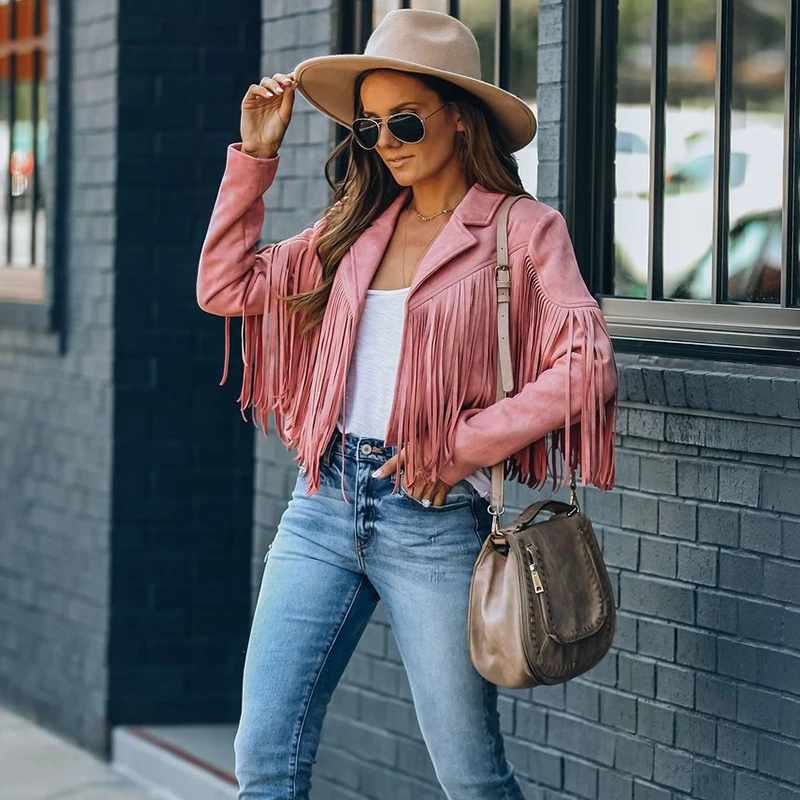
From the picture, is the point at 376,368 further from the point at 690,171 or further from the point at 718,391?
the point at 690,171

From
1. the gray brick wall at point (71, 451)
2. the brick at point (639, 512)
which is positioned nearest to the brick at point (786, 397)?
the brick at point (639, 512)

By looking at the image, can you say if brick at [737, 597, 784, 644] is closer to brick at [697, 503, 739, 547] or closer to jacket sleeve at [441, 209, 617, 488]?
brick at [697, 503, 739, 547]

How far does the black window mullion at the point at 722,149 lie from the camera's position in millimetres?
3846

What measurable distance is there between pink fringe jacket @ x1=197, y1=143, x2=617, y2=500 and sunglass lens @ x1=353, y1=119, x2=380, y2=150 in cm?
21

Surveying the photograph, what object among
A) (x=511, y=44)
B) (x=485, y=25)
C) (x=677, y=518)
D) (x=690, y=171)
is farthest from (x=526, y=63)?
(x=677, y=518)

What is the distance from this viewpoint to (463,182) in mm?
3537

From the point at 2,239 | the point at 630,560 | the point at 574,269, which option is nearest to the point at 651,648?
the point at 630,560

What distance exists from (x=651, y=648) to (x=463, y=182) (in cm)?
121

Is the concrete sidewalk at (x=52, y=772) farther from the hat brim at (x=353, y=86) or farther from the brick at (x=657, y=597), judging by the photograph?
the hat brim at (x=353, y=86)

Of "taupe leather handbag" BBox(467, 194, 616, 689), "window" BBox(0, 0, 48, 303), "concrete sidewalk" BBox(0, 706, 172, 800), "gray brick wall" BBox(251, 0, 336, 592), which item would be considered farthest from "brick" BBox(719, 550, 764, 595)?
"window" BBox(0, 0, 48, 303)

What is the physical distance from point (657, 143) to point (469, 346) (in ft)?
3.21

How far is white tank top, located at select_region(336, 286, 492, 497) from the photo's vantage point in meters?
3.43

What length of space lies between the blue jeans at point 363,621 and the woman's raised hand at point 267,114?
0.64 metres

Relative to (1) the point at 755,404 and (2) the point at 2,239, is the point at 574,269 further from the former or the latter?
(2) the point at 2,239
